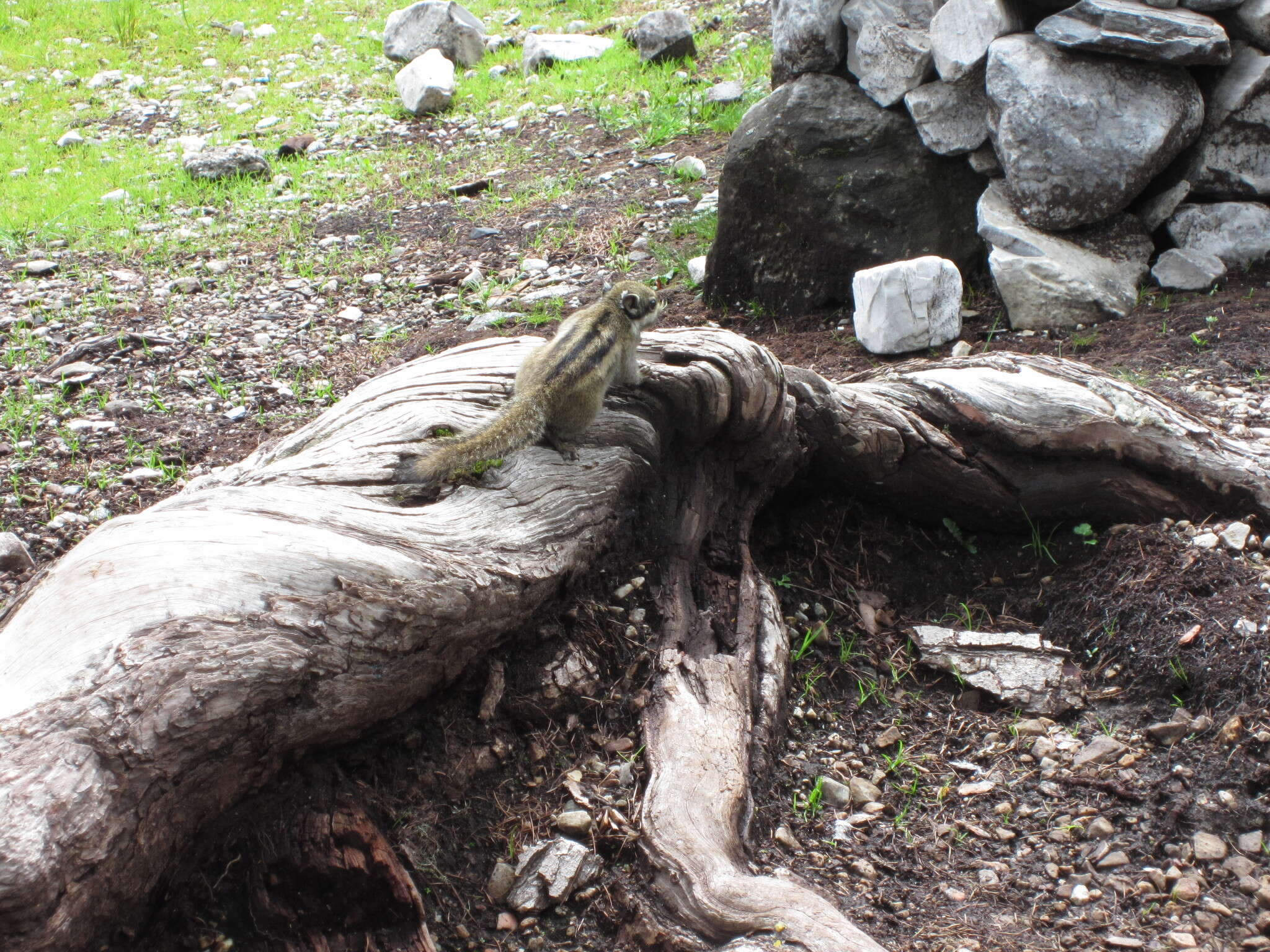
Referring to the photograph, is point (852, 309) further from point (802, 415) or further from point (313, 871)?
point (313, 871)

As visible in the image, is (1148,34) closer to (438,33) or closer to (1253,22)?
(1253,22)

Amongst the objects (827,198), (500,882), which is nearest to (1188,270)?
(827,198)

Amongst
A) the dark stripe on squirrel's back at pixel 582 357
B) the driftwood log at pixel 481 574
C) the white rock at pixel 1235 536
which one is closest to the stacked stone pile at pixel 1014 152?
the driftwood log at pixel 481 574

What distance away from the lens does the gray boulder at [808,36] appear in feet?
25.3

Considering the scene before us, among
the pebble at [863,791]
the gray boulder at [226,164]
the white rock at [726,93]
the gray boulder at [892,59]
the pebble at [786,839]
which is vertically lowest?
the pebble at [863,791]

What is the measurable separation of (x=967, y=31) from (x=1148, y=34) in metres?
1.16

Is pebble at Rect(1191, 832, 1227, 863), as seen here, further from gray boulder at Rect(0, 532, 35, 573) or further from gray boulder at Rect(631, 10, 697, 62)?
gray boulder at Rect(631, 10, 697, 62)

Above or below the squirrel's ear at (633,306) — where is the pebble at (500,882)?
below

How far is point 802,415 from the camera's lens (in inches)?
195

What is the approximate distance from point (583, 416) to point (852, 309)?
13.1 ft

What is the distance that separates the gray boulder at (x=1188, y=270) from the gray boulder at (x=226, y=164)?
338 inches

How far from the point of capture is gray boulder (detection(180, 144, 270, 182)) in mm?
10719

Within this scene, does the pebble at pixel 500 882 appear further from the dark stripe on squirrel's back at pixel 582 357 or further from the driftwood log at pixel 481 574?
the dark stripe on squirrel's back at pixel 582 357

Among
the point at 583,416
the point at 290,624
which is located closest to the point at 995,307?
the point at 583,416
